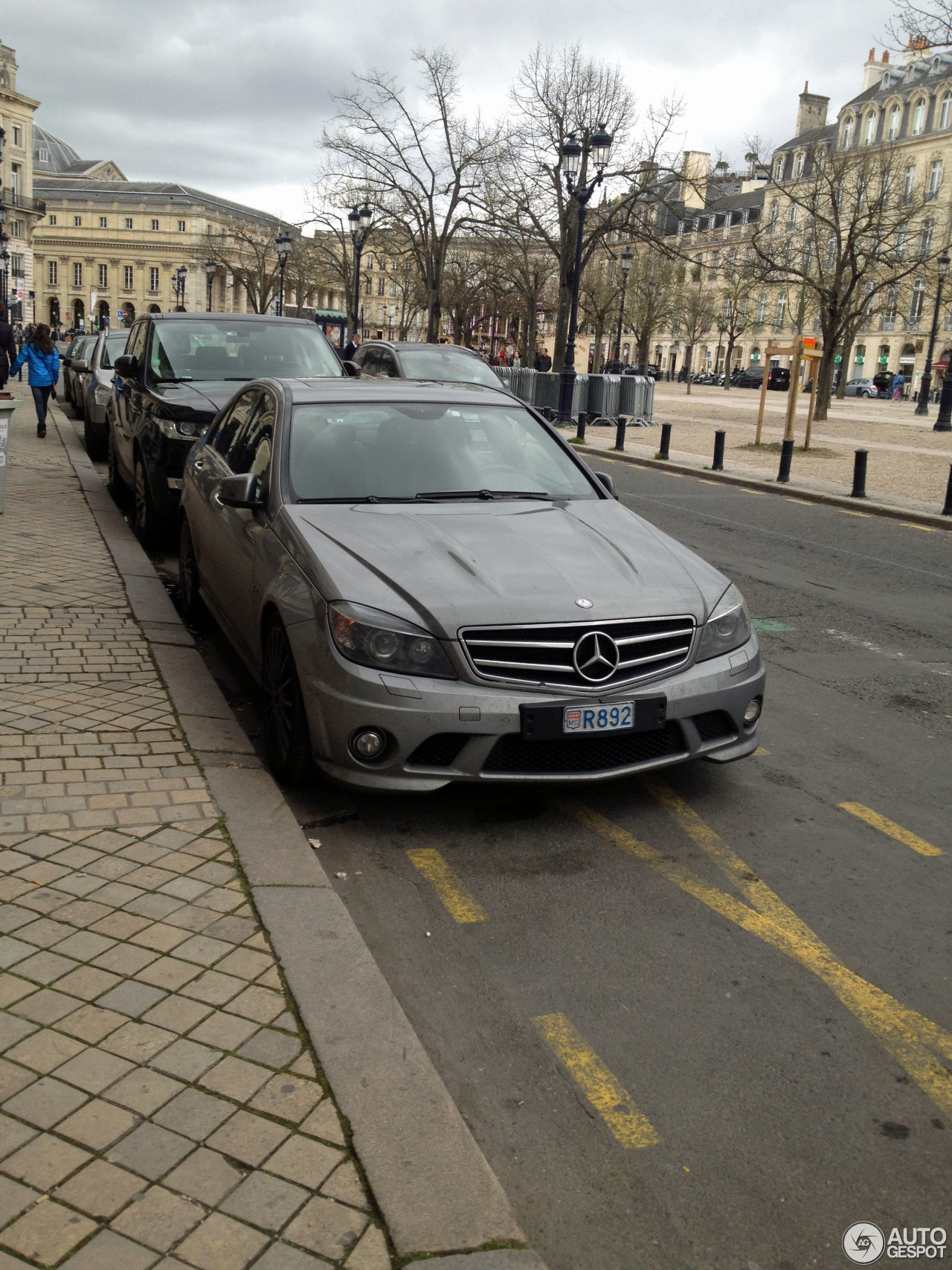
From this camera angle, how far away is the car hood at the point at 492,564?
177 inches

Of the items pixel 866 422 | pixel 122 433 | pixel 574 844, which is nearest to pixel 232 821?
pixel 574 844

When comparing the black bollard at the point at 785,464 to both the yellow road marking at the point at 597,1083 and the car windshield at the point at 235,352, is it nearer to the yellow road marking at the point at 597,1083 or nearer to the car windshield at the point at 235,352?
the car windshield at the point at 235,352

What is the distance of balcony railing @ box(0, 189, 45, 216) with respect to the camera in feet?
312

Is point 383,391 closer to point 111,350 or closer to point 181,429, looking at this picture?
point 181,429

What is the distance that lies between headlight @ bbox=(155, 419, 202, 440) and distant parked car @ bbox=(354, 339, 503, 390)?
8.42 meters

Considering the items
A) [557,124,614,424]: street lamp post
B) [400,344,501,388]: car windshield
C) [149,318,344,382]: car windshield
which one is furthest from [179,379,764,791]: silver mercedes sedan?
[557,124,614,424]: street lamp post

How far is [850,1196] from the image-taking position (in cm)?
267

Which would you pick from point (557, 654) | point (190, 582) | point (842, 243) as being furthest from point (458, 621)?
point (842, 243)

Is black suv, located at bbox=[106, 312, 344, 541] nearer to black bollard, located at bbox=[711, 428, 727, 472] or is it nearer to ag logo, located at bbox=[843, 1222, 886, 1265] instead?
ag logo, located at bbox=[843, 1222, 886, 1265]

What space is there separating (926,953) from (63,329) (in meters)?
160

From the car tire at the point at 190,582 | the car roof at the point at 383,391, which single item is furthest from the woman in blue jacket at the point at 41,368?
the car roof at the point at 383,391

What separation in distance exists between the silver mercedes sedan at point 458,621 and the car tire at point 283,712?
11 millimetres

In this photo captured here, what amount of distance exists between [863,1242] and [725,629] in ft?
8.88

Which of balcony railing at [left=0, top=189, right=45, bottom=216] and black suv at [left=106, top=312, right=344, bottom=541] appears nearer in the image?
black suv at [left=106, top=312, right=344, bottom=541]
